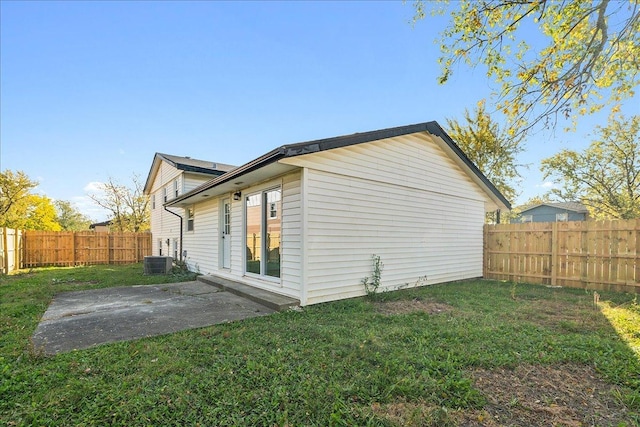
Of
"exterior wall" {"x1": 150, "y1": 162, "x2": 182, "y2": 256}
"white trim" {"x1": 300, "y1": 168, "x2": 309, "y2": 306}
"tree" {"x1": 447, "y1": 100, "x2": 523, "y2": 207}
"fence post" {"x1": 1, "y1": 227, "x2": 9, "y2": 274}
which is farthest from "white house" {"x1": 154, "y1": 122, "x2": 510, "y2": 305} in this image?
"fence post" {"x1": 1, "y1": 227, "x2": 9, "y2": 274}

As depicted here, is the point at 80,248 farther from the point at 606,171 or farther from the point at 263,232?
the point at 606,171

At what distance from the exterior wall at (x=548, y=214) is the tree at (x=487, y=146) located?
14818 mm

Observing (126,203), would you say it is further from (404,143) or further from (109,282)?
(404,143)

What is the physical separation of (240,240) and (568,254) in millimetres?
8252

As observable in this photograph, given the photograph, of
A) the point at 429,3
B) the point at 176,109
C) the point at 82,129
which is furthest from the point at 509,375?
the point at 82,129

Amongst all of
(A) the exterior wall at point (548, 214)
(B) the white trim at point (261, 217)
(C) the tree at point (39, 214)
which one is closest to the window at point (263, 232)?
(B) the white trim at point (261, 217)

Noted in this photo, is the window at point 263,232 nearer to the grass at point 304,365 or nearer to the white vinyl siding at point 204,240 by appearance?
the grass at point 304,365

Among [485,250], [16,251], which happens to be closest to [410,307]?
[485,250]

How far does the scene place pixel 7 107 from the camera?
9.22 meters

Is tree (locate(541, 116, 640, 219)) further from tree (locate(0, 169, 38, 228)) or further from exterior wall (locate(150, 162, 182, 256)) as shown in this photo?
tree (locate(0, 169, 38, 228))

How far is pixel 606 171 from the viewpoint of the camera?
15.7 meters

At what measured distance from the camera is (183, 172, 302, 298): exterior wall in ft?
17.8

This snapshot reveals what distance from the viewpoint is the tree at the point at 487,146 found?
14.8 meters

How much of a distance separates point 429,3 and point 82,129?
12.9 m
